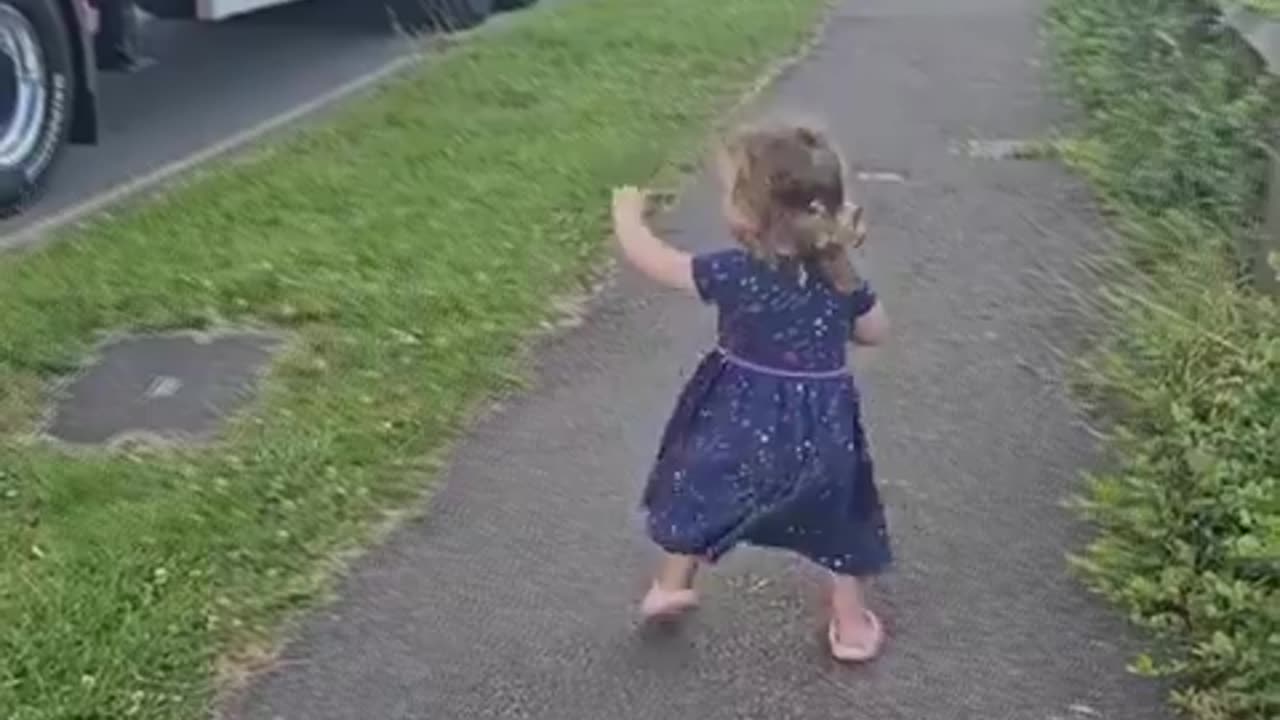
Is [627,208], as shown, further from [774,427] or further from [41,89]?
[41,89]

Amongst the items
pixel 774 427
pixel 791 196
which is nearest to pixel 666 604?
pixel 774 427

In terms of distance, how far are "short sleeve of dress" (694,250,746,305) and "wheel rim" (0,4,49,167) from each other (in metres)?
4.53

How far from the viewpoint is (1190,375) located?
5.85 m

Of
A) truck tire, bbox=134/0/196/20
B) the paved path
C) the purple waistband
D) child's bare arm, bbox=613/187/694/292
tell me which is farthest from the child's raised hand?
truck tire, bbox=134/0/196/20

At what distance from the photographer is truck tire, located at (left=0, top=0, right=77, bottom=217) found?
334 inches

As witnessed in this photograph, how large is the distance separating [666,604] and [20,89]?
4.64 meters

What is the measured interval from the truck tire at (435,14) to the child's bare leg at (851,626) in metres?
8.49

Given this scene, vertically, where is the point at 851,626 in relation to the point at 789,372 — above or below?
below

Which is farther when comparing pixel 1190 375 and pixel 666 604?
pixel 1190 375

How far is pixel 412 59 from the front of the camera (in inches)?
480

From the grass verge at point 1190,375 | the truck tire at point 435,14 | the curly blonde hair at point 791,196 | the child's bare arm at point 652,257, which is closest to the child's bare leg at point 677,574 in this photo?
the child's bare arm at point 652,257

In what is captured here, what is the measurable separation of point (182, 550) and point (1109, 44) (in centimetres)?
660

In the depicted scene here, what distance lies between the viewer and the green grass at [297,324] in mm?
4727

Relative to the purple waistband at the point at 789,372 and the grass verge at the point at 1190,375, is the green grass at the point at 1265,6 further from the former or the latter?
the purple waistband at the point at 789,372
